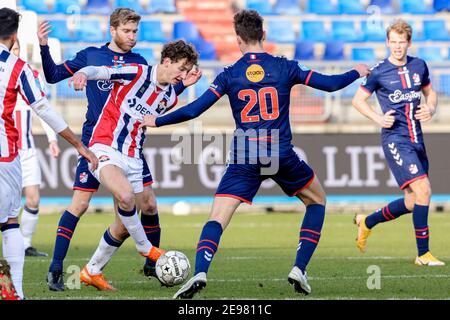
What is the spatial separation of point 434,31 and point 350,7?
79.1 inches

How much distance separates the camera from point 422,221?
1031 cm

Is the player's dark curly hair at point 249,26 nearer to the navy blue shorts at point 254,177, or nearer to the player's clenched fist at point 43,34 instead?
the navy blue shorts at point 254,177

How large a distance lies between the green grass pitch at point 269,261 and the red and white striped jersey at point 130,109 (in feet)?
3.95

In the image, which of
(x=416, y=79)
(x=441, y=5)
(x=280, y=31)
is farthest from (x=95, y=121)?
(x=441, y=5)

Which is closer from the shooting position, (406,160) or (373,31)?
(406,160)

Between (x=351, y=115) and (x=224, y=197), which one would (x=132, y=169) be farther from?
(x=351, y=115)

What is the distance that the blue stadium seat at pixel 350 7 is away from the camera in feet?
79.1

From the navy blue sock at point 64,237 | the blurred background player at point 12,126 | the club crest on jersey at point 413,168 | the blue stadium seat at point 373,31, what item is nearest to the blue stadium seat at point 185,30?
the blue stadium seat at point 373,31

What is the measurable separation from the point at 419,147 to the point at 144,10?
14.2 meters

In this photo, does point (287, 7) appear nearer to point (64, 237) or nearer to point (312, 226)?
point (64, 237)

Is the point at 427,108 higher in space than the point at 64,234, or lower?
higher

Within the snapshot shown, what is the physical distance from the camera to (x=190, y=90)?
17.7 meters

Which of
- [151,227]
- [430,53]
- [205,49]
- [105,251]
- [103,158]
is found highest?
[205,49]

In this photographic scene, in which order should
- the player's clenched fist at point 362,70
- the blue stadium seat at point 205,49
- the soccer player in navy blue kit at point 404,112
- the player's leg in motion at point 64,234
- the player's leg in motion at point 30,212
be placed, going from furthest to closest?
the blue stadium seat at point 205,49
the player's leg in motion at point 30,212
the soccer player in navy blue kit at point 404,112
the player's leg in motion at point 64,234
the player's clenched fist at point 362,70
